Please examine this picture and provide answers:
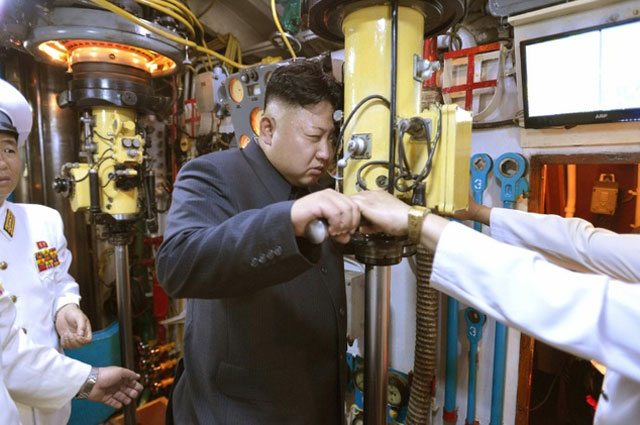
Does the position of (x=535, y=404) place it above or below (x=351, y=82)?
below

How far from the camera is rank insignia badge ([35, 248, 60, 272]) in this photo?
1841mm

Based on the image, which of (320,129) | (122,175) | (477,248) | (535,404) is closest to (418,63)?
(320,129)

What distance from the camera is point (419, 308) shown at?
1.84m

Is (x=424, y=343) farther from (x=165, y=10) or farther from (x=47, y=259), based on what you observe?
(x=165, y=10)

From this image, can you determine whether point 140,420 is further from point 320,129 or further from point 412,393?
point 320,129

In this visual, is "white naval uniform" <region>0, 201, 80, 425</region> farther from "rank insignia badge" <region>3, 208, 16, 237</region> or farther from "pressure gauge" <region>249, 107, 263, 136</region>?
"pressure gauge" <region>249, 107, 263, 136</region>

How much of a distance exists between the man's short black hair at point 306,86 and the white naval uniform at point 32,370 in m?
1.00

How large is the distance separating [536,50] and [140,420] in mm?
3518

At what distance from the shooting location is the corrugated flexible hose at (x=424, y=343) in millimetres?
1800

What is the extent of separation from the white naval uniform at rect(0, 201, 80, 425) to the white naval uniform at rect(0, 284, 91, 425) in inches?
16.2

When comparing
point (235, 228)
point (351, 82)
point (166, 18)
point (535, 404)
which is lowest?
point (535, 404)

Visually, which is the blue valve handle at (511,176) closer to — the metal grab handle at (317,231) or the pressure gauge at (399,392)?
the pressure gauge at (399,392)

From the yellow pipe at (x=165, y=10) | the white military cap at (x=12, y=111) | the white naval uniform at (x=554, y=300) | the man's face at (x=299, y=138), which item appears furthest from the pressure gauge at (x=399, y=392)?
the yellow pipe at (x=165, y=10)

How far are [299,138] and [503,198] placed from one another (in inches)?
47.6
